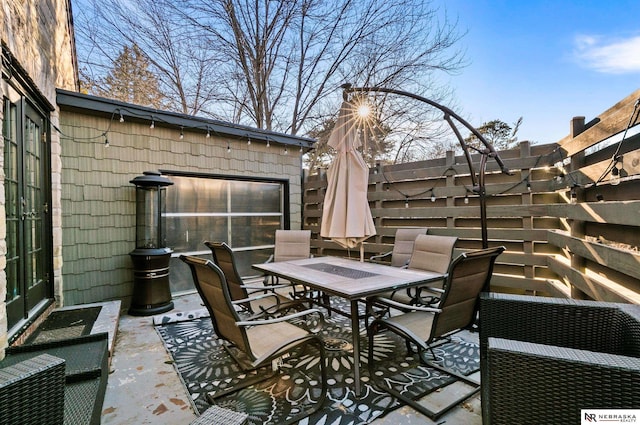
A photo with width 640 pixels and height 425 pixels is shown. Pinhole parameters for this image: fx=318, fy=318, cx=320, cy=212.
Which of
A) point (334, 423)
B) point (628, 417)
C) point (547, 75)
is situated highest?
point (547, 75)

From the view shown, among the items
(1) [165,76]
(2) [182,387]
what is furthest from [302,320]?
(1) [165,76]

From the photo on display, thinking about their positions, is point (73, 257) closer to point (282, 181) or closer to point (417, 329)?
point (282, 181)

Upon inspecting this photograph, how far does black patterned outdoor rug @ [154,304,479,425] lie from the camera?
2.18 metres

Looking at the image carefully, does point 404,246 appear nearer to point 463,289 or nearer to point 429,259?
point 429,259

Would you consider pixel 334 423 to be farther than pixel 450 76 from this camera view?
No

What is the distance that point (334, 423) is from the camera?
203 cm

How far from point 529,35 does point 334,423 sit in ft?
24.8

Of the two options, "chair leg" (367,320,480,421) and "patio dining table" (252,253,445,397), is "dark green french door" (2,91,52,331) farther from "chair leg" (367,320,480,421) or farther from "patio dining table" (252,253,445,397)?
"chair leg" (367,320,480,421)

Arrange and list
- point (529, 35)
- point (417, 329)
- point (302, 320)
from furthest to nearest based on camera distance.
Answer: point (529, 35), point (302, 320), point (417, 329)

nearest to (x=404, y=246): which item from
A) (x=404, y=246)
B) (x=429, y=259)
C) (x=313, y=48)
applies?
(x=404, y=246)

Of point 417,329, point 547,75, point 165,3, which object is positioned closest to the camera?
point 417,329

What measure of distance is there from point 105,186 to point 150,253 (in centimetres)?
118

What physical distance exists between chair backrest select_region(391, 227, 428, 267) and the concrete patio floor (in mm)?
1384

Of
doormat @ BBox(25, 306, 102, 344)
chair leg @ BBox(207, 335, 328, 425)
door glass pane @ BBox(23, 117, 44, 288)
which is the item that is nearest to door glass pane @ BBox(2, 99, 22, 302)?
door glass pane @ BBox(23, 117, 44, 288)
